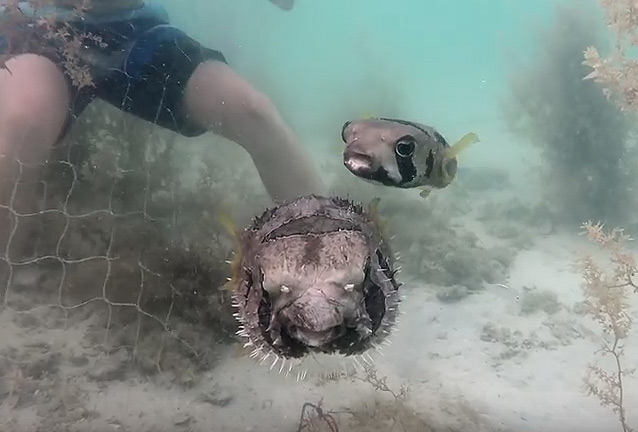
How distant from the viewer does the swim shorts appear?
2.11 metres

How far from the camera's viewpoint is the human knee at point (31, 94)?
6.51ft

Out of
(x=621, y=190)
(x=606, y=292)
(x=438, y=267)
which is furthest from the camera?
(x=621, y=190)

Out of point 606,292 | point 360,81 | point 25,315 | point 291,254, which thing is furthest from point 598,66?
point 360,81

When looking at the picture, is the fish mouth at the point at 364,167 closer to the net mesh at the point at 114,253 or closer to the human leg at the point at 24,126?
the net mesh at the point at 114,253

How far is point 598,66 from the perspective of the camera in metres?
2.41

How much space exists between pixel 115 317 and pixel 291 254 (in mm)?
1246

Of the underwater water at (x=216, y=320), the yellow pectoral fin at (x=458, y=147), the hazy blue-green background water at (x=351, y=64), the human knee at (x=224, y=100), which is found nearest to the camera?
the yellow pectoral fin at (x=458, y=147)

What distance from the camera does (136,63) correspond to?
2.21 metres

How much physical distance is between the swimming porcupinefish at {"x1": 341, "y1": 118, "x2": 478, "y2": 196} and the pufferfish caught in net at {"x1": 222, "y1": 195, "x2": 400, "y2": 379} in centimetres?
16

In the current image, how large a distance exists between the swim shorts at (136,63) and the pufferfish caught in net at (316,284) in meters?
1.02

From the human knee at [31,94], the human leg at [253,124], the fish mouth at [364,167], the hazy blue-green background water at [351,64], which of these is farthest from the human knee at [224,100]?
the fish mouth at [364,167]

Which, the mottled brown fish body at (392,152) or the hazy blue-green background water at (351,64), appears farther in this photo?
the hazy blue-green background water at (351,64)

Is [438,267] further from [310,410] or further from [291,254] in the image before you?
[291,254]

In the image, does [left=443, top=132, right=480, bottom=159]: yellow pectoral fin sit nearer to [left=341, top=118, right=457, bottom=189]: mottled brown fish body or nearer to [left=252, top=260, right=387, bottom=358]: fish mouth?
[left=341, top=118, right=457, bottom=189]: mottled brown fish body
